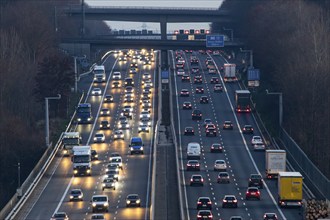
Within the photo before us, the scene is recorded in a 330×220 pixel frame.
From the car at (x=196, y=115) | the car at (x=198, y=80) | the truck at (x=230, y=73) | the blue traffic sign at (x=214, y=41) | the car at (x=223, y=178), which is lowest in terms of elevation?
the car at (x=223, y=178)

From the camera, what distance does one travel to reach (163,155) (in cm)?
11725

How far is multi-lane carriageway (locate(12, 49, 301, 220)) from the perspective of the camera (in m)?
95.1

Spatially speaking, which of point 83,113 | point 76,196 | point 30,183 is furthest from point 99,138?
point 76,196

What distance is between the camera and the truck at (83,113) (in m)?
138

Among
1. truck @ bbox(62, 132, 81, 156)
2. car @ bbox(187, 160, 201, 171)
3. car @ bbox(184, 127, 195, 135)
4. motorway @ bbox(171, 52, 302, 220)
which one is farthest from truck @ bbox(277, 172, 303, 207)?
car @ bbox(184, 127, 195, 135)

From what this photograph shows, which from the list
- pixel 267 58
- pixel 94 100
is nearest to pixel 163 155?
pixel 94 100

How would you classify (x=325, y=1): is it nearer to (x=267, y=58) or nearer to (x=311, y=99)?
(x=267, y=58)

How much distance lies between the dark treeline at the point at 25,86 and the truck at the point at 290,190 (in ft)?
82.8

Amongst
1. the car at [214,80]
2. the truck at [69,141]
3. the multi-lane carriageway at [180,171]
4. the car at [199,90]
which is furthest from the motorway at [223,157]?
the truck at [69,141]

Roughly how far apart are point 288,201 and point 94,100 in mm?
60890

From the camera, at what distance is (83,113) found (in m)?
139

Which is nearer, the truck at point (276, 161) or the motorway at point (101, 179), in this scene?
the motorway at point (101, 179)

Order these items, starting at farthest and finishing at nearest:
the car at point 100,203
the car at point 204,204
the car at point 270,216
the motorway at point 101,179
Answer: the motorway at point 101,179 < the car at point 204,204 < the car at point 100,203 < the car at point 270,216

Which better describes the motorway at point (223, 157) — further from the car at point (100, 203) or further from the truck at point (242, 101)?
the car at point (100, 203)
